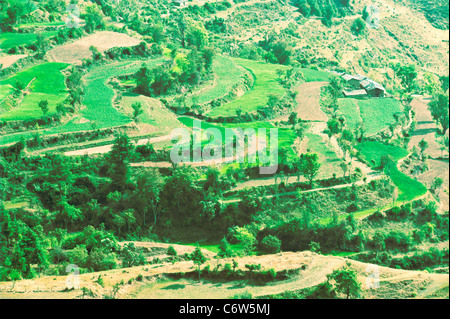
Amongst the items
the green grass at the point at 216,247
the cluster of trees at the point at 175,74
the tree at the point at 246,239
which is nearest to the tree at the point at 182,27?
the cluster of trees at the point at 175,74

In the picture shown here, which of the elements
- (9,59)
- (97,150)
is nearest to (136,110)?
(97,150)

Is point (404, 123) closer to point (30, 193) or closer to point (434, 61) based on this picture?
point (434, 61)

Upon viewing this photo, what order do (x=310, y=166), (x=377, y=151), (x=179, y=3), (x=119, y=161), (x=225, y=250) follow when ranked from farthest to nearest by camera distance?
(x=179, y=3)
(x=377, y=151)
(x=310, y=166)
(x=119, y=161)
(x=225, y=250)

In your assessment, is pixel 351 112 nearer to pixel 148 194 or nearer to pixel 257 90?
pixel 257 90

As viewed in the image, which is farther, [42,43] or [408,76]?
[408,76]

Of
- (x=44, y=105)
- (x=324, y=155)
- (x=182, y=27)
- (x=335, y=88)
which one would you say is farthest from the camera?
(x=182, y=27)

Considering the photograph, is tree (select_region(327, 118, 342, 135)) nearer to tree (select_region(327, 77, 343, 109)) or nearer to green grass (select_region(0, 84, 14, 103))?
tree (select_region(327, 77, 343, 109))

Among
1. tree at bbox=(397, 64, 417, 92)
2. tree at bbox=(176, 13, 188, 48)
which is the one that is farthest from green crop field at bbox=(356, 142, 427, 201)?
tree at bbox=(176, 13, 188, 48)
